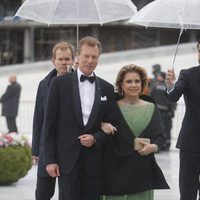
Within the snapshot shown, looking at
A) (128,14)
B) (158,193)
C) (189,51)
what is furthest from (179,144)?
(189,51)

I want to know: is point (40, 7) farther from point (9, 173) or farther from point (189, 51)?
point (189, 51)

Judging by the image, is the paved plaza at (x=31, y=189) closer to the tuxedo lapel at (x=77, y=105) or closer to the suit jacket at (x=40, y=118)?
the suit jacket at (x=40, y=118)

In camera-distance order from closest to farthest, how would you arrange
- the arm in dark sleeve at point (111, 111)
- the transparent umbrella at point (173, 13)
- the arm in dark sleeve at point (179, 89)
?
the arm in dark sleeve at point (111, 111), the arm in dark sleeve at point (179, 89), the transparent umbrella at point (173, 13)

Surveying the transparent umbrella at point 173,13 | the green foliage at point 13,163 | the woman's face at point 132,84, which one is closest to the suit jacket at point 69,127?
the woman's face at point 132,84

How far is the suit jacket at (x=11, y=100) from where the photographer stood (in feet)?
71.7

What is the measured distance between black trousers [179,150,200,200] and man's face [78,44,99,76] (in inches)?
60.9

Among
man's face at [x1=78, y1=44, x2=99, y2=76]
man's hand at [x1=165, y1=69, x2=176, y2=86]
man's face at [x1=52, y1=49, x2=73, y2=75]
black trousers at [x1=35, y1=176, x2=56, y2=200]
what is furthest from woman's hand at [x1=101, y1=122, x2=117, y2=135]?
black trousers at [x1=35, y1=176, x2=56, y2=200]

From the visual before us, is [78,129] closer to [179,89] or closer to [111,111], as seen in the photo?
[111,111]

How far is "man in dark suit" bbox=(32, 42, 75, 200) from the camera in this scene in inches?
285

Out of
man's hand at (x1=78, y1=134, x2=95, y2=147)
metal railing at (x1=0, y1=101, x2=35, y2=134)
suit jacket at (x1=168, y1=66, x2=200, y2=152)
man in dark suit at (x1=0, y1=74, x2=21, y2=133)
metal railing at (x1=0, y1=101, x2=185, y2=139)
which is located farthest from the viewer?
metal railing at (x1=0, y1=101, x2=35, y2=134)

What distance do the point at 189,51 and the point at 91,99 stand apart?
33847 millimetres

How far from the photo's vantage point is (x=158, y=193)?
11062 mm

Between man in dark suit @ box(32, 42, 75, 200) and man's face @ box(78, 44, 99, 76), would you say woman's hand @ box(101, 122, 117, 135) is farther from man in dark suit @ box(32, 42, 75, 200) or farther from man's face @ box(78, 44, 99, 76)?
man in dark suit @ box(32, 42, 75, 200)

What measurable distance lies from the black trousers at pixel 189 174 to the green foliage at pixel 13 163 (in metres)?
4.32
